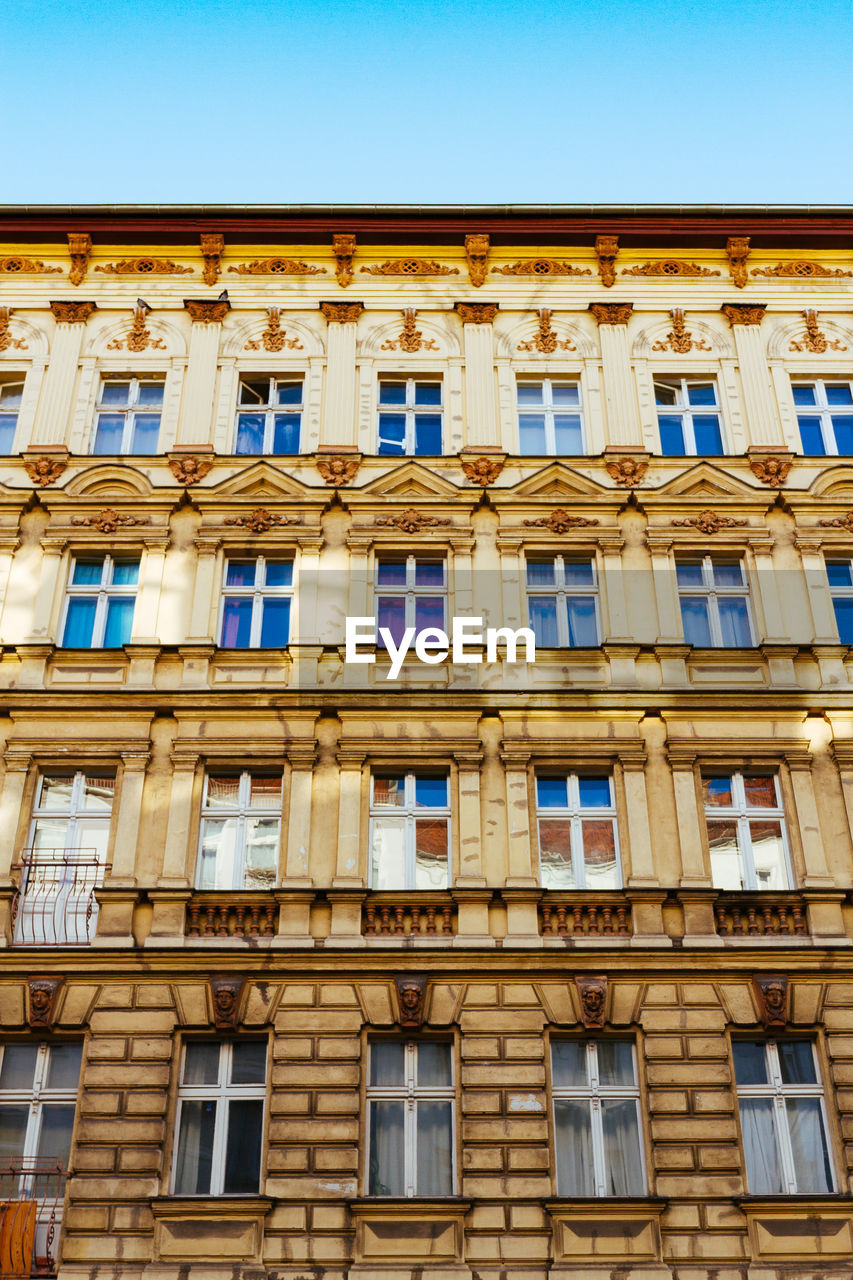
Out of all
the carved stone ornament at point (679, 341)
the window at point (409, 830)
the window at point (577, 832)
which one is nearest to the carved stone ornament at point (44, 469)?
the window at point (409, 830)

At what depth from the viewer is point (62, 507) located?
18.5 m

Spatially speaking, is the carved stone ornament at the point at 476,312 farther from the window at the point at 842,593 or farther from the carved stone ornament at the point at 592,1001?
the carved stone ornament at the point at 592,1001

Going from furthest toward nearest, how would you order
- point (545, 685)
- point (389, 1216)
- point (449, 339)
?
point (449, 339) < point (545, 685) < point (389, 1216)

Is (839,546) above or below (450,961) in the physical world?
above

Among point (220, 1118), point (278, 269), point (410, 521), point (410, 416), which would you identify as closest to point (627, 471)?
point (410, 521)

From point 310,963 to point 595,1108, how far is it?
346 centimetres

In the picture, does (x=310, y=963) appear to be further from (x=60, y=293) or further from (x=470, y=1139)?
(x=60, y=293)

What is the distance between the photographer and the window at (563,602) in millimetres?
17766

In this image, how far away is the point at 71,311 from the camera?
20359 mm

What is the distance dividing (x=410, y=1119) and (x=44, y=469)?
10033 mm

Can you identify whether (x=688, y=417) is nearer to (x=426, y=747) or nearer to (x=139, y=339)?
(x=426, y=747)

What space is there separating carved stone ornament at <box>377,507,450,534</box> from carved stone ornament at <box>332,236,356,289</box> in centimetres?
441

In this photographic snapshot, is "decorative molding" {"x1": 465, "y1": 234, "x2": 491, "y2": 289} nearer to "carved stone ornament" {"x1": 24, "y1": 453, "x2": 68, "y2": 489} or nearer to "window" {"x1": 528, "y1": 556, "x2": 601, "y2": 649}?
"window" {"x1": 528, "y1": 556, "x2": 601, "y2": 649}

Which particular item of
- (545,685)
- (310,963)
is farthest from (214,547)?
(310,963)
